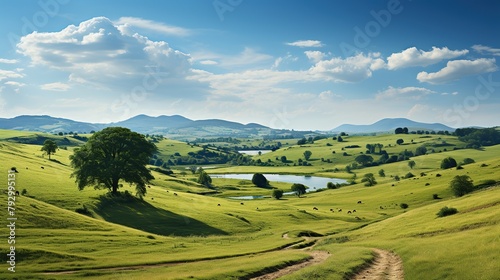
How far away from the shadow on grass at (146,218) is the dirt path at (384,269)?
34.5 metres

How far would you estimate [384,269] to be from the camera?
35.4 m

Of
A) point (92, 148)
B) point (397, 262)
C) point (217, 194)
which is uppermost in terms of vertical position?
point (92, 148)

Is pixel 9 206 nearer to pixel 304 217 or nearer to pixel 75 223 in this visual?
pixel 75 223

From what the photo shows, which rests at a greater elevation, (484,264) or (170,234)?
(484,264)

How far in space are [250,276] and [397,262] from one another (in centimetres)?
1545

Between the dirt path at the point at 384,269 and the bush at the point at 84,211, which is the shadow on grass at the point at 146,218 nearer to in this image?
the bush at the point at 84,211

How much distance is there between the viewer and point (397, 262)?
121ft

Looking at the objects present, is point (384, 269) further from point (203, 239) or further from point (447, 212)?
point (203, 239)

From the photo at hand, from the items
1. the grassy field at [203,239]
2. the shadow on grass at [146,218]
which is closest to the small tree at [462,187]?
the grassy field at [203,239]

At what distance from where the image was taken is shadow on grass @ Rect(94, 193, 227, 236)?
210 feet

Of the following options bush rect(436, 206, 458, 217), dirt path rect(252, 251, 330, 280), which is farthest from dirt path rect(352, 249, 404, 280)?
bush rect(436, 206, 458, 217)

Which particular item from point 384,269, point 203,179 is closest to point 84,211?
point 384,269

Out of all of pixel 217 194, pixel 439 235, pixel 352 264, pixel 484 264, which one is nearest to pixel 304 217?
pixel 439 235

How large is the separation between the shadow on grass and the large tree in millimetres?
3760
